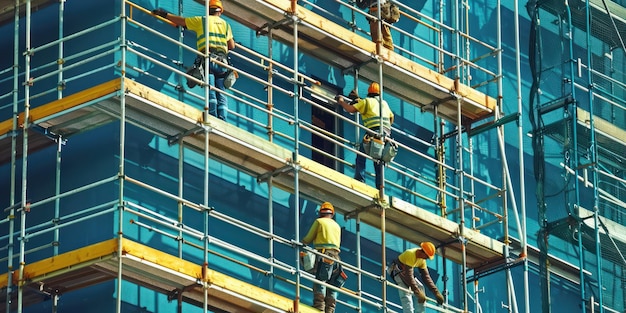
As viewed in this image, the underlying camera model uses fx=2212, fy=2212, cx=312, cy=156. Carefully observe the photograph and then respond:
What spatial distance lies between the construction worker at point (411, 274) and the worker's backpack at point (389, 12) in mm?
3956

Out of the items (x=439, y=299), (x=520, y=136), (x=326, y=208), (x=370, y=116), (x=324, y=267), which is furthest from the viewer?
(x=520, y=136)

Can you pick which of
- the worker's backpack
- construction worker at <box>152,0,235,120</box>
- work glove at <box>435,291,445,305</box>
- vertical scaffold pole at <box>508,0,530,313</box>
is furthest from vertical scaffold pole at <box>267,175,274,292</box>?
vertical scaffold pole at <box>508,0,530,313</box>

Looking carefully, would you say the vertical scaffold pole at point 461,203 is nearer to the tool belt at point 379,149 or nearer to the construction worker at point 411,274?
the construction worker at point 411,274

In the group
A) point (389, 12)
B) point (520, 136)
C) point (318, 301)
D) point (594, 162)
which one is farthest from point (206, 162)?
point (594, 162)

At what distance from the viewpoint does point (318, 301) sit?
30328 millimetres

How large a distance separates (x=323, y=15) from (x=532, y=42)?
4.40 meters

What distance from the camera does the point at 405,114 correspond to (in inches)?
1369

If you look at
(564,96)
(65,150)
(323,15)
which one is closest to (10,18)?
(65,150)

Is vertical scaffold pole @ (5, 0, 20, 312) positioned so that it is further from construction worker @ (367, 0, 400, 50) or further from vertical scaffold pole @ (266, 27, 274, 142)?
construction worker @ (367, 0, 400, 50)

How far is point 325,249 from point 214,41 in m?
3.28

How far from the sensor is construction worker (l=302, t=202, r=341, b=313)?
99.9ft

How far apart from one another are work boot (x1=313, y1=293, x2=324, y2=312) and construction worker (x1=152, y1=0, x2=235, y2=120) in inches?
109

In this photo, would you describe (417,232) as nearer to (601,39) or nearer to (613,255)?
(613,255)

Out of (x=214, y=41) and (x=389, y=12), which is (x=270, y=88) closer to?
(x=214, y=41)
